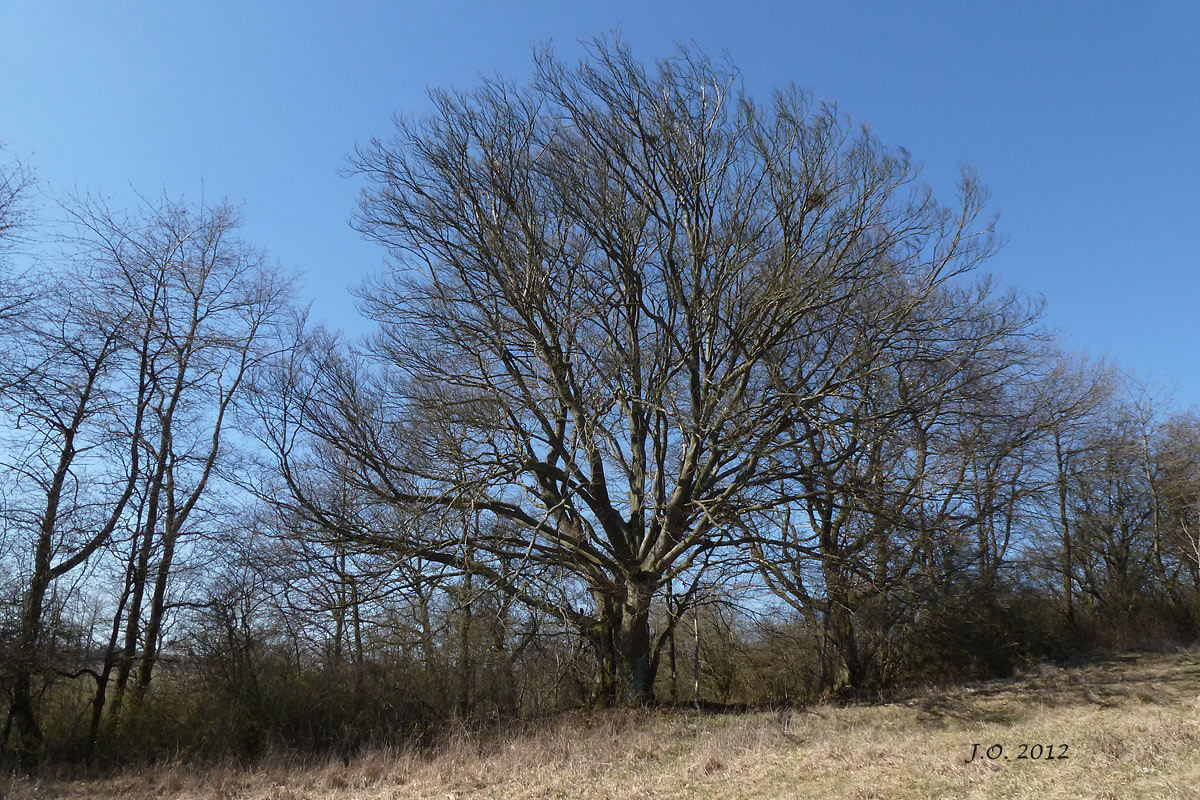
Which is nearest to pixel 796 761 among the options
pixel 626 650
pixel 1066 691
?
pixel 626 650

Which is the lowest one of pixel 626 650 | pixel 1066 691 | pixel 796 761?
pixel 796 761

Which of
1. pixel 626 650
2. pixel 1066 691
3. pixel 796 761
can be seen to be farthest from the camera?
pixel 626 650

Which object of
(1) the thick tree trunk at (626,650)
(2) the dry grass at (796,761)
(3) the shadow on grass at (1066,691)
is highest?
(1) the thick tree trunk at (626,650)

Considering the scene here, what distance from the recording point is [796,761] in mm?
8961

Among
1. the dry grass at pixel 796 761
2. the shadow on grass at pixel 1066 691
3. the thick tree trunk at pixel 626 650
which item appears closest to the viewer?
the dry grass at pixel 796 761

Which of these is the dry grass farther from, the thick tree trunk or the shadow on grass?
the thick tree trunk

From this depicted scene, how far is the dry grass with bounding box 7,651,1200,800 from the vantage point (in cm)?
725

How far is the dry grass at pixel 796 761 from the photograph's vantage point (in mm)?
7250

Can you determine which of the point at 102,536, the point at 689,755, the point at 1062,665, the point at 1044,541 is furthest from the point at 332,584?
the point at 1044,541

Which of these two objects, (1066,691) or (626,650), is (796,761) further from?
(1066,691)

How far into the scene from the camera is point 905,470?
15.2 meters

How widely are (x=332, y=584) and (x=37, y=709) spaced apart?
569 centimetres

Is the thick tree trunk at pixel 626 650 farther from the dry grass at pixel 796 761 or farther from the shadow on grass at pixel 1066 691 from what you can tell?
the shadow on grass at pixel 1066 691

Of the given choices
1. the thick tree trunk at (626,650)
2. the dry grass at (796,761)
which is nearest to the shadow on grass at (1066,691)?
the dry grass at (796,761)
